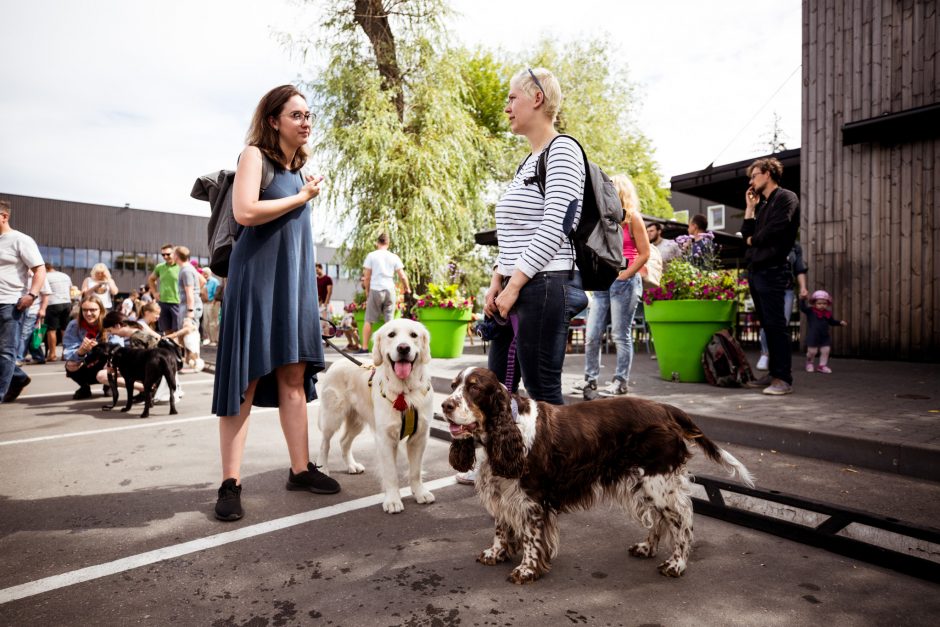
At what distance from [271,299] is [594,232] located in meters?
1.92

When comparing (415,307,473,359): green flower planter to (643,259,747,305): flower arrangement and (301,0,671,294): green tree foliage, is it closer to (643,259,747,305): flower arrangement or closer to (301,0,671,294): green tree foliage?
(301,0,671,294): green tree foliage

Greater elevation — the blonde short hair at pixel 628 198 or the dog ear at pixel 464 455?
the blonde short hair at pixel 628 198

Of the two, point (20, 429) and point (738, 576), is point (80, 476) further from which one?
point (738, 576)

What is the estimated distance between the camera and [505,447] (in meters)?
2.33

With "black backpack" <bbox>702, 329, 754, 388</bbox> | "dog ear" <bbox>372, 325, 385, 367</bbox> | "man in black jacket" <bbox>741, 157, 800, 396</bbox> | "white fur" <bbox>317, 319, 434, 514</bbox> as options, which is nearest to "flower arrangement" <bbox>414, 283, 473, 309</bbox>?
"black backpack" <bbox>702, 329, 754, 388</bbox>

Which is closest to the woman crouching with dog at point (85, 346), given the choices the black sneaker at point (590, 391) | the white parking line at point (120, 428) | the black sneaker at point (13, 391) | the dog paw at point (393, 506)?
the black sneaker at point (13, 391)

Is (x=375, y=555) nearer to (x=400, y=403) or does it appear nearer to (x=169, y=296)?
(x=400, y=403)

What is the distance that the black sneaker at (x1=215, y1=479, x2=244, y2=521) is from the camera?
9.81 feet

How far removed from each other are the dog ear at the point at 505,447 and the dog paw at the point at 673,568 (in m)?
0.76

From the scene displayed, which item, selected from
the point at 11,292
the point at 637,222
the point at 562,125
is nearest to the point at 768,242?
the point at 637,222

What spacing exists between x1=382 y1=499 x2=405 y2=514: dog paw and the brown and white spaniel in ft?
2.71

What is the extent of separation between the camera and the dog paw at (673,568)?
232 cm

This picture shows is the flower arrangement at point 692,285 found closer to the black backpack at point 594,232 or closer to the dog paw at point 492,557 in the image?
the black backpack at point 594,232

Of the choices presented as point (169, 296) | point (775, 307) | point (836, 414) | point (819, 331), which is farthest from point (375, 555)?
point (169, 296)
